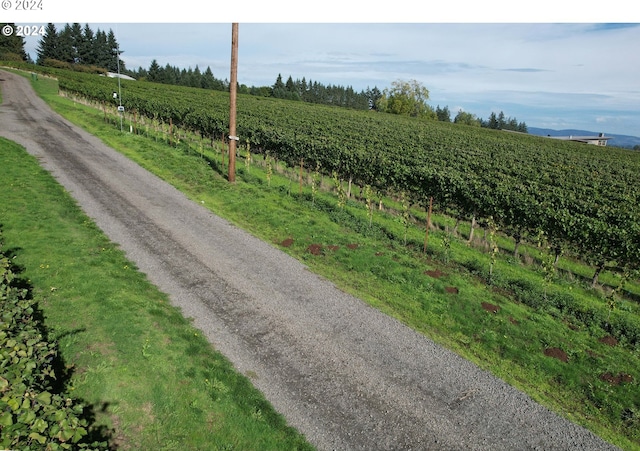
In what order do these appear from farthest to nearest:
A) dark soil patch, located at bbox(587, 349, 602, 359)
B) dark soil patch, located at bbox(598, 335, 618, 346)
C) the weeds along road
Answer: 1. dark soil patch, located at bbox(598, 335, 618, 346)
2. dark soil patch, located at bbox(587, 349, 602, 359)
3. the weeds along road

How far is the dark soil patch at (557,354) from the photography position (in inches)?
410

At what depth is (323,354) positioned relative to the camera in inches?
378

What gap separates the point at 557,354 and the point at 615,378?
4.06 feet

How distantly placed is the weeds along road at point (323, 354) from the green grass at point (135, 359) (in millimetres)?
506

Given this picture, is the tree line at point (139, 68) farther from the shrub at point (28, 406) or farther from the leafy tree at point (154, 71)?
the shrub at point (28, 406)

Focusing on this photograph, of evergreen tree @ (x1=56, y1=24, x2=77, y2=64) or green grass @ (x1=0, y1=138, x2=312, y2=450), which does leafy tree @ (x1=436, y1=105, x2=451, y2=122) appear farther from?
green grass @ (x1=0, y1=138, x2=312, y2=450)

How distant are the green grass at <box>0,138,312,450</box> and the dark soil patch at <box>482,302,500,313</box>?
24.4 ft

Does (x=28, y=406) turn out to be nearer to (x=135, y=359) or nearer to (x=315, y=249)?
(x=135, y=359)

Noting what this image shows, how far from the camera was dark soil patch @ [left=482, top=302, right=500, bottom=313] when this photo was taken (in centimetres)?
1234

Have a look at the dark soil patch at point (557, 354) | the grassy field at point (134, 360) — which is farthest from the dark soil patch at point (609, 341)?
the grassy field at point (134, 360)

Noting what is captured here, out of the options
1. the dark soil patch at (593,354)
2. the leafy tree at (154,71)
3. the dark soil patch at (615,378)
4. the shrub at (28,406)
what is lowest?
the dark soil patch at (615,378)

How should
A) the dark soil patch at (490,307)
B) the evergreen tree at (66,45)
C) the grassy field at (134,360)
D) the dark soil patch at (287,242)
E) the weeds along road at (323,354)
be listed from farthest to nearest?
the evergreen tree at (66,45) → the dark soil patch at (287,242) → the dark soil patch at (490,307) → the weeds along road at (323,354) → the grassy field at (134,360)

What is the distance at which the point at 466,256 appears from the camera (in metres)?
17.2

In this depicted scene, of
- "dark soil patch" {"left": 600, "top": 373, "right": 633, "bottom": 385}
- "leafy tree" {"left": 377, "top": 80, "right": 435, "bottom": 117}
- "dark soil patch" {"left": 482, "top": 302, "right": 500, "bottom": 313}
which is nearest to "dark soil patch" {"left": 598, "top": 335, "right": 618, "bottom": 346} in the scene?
"dark soil patch" {"left": 600, "top": 373, "right": 633, "bottom": 385}
